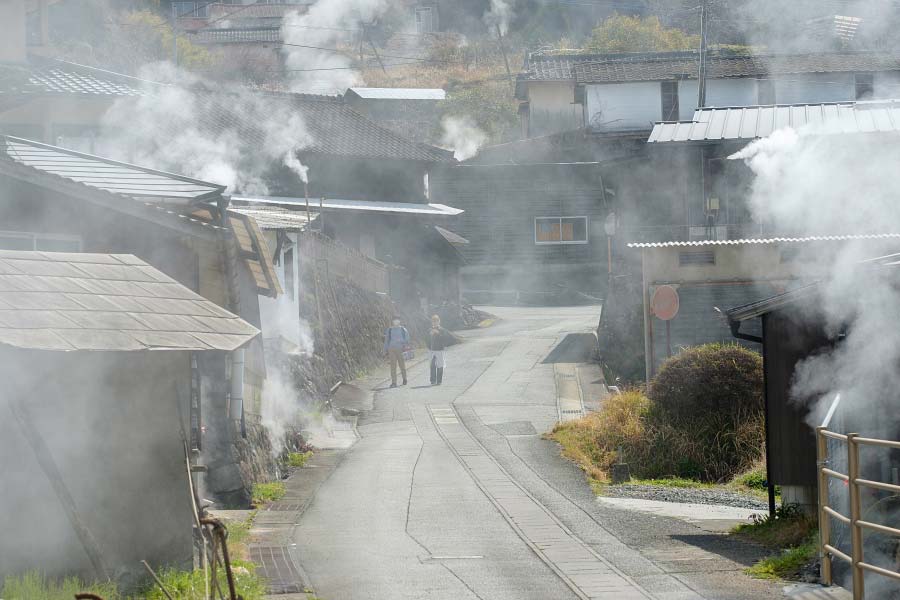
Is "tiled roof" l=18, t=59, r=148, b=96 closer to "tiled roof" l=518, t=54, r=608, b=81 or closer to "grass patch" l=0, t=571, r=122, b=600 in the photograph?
"grass patch" l=0, t=571, r=122, b=600

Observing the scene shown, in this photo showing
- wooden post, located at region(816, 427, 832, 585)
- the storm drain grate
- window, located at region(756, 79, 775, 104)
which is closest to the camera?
wooden post, located at region(816, 427, 832, 585)

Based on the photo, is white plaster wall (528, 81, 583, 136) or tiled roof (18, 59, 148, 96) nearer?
tiled roof (18, 59, 148, 96)

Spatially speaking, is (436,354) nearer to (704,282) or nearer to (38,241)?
(704,282)

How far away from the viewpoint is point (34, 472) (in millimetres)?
8195

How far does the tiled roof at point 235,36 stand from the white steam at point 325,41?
1.51 meters

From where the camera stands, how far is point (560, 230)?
41312mm

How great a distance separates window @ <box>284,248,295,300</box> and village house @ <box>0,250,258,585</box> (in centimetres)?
1219

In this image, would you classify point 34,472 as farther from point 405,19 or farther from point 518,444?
point 405,19

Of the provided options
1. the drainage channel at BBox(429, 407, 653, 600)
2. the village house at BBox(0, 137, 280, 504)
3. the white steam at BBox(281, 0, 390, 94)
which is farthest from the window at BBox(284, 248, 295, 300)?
the white steam at BBox(281, 0, 390, 94)

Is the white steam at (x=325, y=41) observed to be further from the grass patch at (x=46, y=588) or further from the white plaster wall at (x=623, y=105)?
the grass patch at (x=46, y=588)

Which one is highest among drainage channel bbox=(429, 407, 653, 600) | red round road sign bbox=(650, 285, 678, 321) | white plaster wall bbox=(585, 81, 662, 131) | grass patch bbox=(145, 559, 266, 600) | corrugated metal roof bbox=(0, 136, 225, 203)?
white plaster wall bbox=(585, 81, 662, 131)

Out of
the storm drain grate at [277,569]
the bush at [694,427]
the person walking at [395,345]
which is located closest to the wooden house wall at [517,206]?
the person walking at [395,345]

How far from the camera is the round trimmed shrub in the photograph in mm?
17328

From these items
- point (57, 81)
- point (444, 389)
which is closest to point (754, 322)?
point (444, 389)
